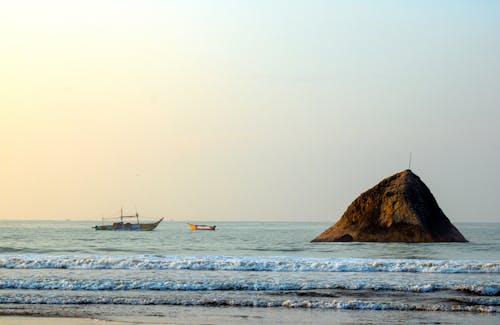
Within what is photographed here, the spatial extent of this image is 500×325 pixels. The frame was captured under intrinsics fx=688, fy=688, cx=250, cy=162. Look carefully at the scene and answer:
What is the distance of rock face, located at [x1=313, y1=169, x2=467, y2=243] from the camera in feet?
194

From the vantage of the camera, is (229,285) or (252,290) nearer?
(252,290)

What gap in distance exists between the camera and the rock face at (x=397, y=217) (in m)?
59.2

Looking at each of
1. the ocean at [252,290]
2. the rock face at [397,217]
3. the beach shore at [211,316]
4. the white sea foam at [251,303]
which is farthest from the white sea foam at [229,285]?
the rock face at [397,217]

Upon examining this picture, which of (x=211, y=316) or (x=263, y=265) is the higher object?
(x=263, y=265)

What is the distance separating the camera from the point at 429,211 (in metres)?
60.4

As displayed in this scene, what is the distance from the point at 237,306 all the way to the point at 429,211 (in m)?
43.2

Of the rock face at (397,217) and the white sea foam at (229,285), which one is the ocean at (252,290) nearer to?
the white sea foam at (229,285)

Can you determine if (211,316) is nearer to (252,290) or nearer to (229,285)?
(252,290)

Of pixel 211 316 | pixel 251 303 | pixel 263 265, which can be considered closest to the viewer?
pixel 211 316

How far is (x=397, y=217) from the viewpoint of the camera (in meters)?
60.1

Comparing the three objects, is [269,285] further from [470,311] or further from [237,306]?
[470,311]

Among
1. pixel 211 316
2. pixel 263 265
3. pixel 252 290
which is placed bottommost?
pixel 211 316

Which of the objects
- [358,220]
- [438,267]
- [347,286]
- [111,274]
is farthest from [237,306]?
[358,220]

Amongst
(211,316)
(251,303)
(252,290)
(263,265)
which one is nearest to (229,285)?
(252,290)
